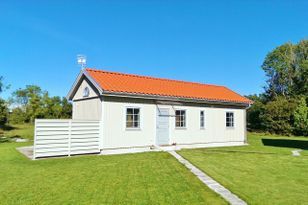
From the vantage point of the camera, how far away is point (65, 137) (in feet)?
35.5

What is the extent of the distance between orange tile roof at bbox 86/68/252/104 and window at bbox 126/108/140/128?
3.19 ft

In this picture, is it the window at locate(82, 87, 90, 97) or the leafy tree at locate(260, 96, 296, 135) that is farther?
the leafy tree at locate(260, 96, 296, 135)

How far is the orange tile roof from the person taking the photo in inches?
504

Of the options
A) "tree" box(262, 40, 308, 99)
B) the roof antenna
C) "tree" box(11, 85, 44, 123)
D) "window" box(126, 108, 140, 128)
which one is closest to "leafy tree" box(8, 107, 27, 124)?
"tree" box(11, 85, 44, 123)

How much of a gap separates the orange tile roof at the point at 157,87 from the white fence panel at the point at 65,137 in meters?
2.08

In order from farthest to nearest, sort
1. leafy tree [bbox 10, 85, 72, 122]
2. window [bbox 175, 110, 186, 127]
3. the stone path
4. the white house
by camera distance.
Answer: leafy tree [bbox 10, 85, 72, 122] < window [bbox 175, 110, 186, 127] < the white house < the stone path

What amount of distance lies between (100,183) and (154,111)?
745 centimetres

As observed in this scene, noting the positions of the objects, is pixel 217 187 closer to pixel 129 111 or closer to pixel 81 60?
pixel 129 111

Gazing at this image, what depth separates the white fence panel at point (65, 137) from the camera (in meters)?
10.2

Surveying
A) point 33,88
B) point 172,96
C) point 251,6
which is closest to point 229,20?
point 251,6

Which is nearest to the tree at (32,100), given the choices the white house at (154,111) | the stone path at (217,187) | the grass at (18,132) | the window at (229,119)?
the grass at (18,132)

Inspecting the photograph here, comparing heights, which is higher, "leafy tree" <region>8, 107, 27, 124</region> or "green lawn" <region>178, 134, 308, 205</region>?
"leafy tree" <region>8, 107, 27, 124</region>

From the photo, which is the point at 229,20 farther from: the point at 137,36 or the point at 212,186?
the point at 212,186

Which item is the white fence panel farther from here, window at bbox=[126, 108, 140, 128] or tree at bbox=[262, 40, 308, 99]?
tree at bbox=[262, 40, 308, 99]
